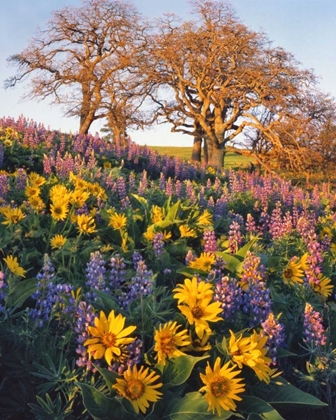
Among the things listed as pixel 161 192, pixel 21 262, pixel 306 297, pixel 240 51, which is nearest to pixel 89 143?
pixel 161 192

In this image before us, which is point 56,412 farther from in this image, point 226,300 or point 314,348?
point 314,348

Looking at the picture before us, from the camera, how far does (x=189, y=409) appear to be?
2.25 meters

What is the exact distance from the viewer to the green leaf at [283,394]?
2.44 metres

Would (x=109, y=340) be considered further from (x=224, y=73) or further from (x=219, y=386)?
(x=224, y=73)

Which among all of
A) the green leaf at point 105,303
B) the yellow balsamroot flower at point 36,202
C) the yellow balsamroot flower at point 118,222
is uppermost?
the yellow balsamroot flower at point 36,202

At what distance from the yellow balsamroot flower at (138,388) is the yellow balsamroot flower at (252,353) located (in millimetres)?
341

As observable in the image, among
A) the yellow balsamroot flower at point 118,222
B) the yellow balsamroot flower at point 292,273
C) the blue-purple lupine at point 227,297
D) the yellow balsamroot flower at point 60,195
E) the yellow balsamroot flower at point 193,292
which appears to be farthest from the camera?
the yellow balsamroot flower at point 60,195

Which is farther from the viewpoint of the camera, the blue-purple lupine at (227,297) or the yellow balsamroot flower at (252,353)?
the blue-purple lupine at (227,297)

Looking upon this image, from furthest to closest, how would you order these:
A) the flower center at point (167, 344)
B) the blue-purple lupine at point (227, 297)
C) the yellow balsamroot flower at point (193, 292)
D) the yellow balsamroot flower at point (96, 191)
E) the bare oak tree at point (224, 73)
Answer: the bare oak tree at point (224, 73) → the yellow balsamroot flower at point (96, 191) → the blue-purple lupine at point (227, 297) → the yellow balsamroot flower at point (193, 292) → the flower center at point (167, 344)

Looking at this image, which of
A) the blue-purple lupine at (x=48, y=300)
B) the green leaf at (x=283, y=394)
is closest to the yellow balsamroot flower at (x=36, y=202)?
the blue-purple lupine at (x=48, y=300)

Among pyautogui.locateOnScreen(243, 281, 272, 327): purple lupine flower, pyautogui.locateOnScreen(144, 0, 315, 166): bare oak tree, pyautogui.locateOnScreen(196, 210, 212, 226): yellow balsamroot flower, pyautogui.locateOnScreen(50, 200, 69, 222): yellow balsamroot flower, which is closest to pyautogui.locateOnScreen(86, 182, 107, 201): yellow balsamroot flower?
pyautogui.locateOnScreen(50, 200, 69, 222): yellow balsamroot flower

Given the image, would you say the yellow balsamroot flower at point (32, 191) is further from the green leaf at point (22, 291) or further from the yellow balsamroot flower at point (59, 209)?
the green leaf at point (22, 291)

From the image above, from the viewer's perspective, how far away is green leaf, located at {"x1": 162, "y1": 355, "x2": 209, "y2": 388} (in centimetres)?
230

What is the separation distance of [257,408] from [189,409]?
1.04 feet
